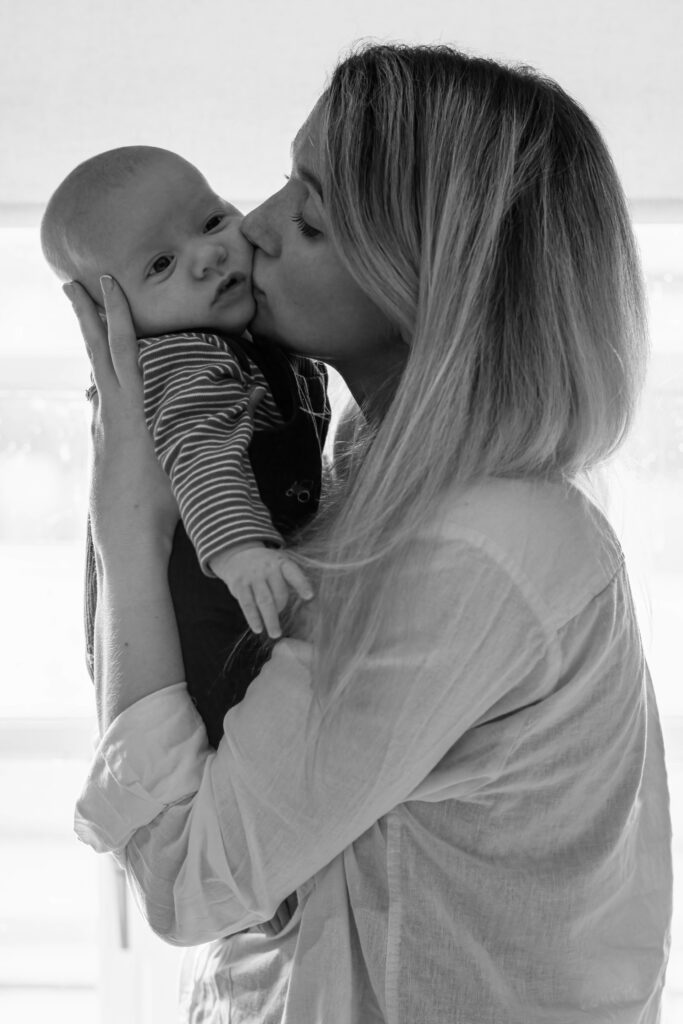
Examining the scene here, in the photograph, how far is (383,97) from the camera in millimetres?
883

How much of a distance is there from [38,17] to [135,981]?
2.02 m

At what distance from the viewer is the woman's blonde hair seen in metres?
0.81

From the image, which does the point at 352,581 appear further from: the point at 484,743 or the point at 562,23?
the point at 562,23

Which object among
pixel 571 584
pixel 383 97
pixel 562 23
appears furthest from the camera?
pixel 562 23

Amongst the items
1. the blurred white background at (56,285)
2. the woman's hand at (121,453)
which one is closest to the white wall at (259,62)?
the blurred white background at (56,285)

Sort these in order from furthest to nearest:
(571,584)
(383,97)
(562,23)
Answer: (562,23) < (383,97) < (571,584)

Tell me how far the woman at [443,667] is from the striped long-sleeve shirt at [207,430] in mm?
55

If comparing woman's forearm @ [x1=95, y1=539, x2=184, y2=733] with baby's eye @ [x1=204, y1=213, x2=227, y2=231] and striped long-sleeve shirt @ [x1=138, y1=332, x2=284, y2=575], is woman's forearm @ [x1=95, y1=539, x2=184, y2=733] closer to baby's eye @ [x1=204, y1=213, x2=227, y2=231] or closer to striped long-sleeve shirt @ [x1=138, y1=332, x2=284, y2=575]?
striped long-sleeve shirt @ [x1=138, y1=332, x2=284, y2=575]

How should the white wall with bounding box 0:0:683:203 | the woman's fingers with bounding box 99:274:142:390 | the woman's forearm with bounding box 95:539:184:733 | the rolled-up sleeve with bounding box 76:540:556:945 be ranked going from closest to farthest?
the rolled-up sleeve with bounding box 76:540:556:945 → the woman's forearm with bounding box 95:539:184:733 → the woman's fingers with bounding box 99:274:142:390 → the white wall with bounding box 0:0:683:203

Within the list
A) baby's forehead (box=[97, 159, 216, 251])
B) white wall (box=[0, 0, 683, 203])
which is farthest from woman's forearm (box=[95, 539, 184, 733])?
white wall (box=[0, 0, 683, 203])

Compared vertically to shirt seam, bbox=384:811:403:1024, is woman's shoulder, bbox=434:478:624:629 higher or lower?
higher

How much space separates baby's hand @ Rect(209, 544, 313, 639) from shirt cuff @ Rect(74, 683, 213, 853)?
0.10m

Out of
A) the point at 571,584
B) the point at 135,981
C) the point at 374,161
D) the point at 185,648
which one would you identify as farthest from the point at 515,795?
the point at 135,981

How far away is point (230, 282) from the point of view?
102 cm
